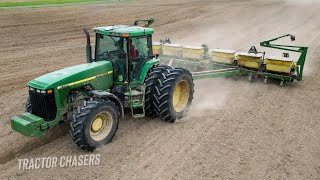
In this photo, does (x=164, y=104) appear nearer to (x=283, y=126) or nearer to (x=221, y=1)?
(x=283, y=126)

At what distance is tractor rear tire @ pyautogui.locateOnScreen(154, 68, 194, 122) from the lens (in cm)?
762

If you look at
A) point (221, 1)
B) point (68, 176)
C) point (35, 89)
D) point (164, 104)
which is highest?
point (221, 1)

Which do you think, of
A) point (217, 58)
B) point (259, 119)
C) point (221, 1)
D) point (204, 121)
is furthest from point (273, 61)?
point (221, 1)

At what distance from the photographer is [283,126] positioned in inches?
316

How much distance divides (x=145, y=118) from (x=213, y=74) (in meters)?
2.96

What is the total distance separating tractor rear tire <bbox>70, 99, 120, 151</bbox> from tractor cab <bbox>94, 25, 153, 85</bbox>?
104 cm

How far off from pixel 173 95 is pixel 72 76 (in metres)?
2.52

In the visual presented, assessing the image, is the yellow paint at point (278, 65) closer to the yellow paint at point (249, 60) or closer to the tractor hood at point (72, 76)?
the yellow paint at point (249, 60)

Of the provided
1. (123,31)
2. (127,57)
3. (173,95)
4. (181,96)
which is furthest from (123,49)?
(181,96)

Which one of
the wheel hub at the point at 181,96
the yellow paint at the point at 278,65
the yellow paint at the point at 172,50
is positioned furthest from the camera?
the yellow paint at the point at 172,50

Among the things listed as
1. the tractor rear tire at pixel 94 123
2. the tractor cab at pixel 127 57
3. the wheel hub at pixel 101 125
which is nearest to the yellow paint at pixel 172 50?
the tractor cab at pixel 127 57

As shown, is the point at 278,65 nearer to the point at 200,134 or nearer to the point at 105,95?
the point at 200,134

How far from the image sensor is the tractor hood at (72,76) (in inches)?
253

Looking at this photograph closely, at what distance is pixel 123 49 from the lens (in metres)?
7.26
